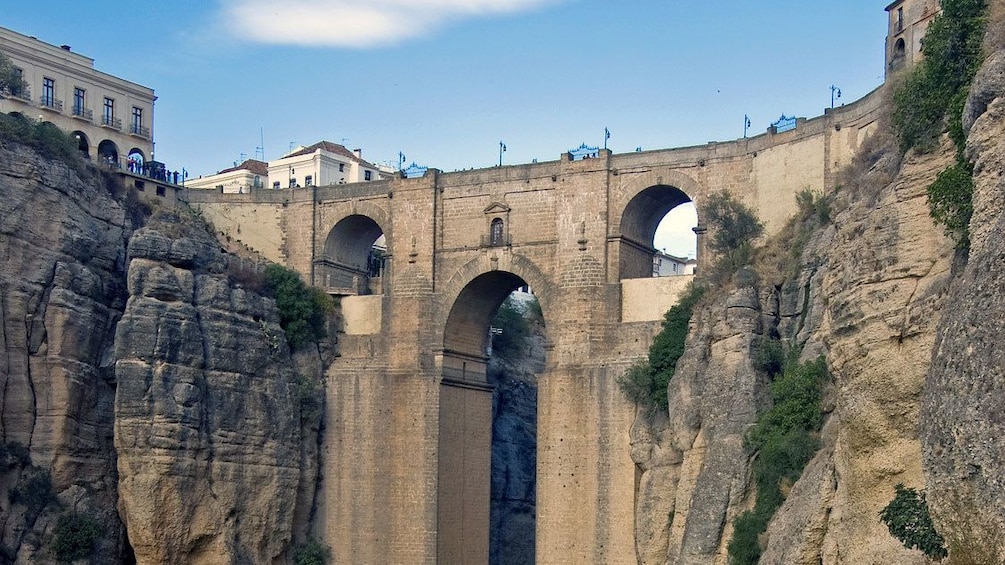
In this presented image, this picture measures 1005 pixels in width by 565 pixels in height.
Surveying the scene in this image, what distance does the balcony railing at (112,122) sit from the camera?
46.4 m

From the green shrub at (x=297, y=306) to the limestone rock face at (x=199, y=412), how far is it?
514 mm

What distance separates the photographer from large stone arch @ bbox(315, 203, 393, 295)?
43812 mm

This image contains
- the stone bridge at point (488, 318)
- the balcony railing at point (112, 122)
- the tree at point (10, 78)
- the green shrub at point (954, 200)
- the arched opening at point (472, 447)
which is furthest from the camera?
the balcony railing at point (112, 122)

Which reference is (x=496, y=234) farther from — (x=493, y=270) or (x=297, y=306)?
(x=297, y=306)

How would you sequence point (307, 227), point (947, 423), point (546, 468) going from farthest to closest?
point (307, 227)
point (546, 468)
point (947, 423)

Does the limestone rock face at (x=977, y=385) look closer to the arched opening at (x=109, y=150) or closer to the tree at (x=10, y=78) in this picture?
the tree at (x=10, y=78)

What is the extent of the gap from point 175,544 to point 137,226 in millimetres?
9044

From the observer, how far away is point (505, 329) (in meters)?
52.2

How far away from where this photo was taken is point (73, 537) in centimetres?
3731

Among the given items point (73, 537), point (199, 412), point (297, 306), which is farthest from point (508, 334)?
point (73, 537)

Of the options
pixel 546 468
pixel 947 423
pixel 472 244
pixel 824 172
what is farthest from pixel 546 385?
pixel 947 423

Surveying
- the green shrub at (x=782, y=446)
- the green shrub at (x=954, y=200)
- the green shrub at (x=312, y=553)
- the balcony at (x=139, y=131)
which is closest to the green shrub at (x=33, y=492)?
the green shrub at (x=312, y=553)

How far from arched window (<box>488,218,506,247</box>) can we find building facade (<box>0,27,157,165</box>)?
436 inches

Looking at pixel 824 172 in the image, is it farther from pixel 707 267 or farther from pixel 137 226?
pixel 137 226
